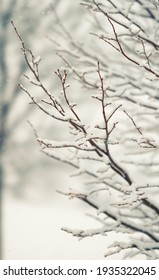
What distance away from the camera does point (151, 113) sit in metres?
3.54

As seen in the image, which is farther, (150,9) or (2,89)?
(2,89)

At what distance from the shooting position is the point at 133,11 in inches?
144

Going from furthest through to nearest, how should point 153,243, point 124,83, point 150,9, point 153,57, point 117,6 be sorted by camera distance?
point 153,57, point 124,83, point 150,9, point 117,6, point 153,243

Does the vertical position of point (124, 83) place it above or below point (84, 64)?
below

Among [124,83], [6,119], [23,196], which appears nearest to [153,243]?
[124,83]

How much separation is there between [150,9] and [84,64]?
3.27ft

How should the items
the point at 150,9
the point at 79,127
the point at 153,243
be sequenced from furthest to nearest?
the point at 150,9 → the point at 153,243 → the point at 79,127

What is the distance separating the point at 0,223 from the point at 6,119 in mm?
1691

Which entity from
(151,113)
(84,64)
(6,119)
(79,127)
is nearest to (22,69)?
(6,119)

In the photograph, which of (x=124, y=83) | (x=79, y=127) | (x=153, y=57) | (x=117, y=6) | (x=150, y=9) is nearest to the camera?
(x=79, y=127)

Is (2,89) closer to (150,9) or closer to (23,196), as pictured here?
(23,196)
